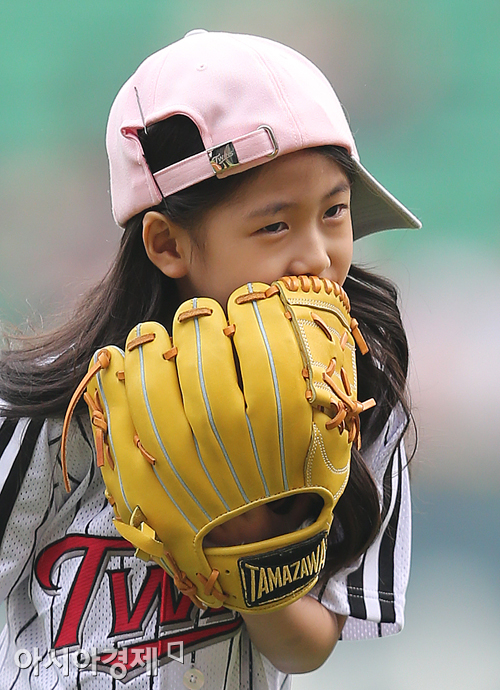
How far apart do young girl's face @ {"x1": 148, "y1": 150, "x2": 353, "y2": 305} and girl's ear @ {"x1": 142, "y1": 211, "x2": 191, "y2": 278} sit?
25 millimetres

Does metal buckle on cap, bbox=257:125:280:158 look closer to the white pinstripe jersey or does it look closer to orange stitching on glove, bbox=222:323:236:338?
orange stitching on glove, bbox=222:323:236:338

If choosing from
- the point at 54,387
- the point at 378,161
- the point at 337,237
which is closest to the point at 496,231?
the point at 378,161

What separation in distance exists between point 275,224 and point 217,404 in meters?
0.15

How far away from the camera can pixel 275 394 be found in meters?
0.42

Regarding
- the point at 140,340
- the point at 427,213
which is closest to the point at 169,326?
the point at 140,340

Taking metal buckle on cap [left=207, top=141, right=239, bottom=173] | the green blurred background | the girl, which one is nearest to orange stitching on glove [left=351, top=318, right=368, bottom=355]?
the girl

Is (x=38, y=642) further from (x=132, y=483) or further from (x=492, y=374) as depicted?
(x=492, y=374)

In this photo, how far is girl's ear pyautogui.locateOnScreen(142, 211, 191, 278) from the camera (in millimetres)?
518

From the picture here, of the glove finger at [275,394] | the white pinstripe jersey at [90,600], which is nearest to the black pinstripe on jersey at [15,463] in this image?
the white pinstripe jersey at [90,600]

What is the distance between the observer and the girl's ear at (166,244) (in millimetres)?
518

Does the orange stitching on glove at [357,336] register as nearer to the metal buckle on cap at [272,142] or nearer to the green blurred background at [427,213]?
the metal buckle on cap at [272,142]

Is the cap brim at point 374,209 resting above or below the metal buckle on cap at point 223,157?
below

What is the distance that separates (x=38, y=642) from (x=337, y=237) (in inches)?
16.8

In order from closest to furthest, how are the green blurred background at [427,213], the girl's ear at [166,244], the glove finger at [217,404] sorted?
1. the glove finger at [217,404]
2. the girl's ear at [166,244]
3. the green blurred background at [427,213]
